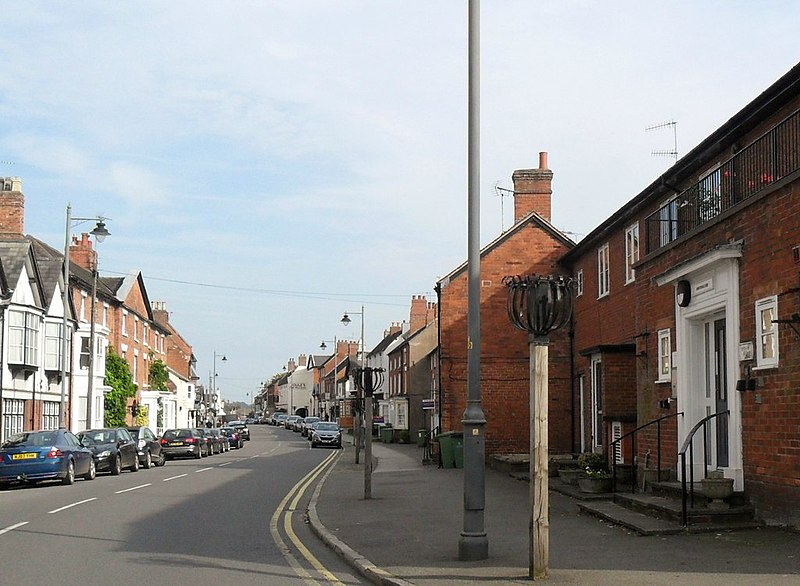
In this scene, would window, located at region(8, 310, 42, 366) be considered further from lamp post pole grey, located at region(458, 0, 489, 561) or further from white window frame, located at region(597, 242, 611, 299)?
lamp post pole grey, located at region(458, 0, 489, 561)

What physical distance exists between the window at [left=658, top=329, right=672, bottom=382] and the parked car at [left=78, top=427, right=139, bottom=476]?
2025cm

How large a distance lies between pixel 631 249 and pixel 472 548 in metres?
15.2

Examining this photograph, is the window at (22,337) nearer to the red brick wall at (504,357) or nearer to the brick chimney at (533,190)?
the red brick wall at (504,357)

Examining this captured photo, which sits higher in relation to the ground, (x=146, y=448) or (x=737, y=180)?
(x=737, y=180)

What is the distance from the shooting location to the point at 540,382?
10.0 meters

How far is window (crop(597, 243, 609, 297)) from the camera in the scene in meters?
27.9

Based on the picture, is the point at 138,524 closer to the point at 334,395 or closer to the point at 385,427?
the point at 385,427

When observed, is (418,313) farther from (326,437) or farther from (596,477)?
(596,477)

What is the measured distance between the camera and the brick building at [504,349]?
33094mm

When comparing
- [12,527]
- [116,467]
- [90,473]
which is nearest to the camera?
[12,527]

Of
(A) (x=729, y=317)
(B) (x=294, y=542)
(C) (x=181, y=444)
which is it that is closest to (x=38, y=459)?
(B) (x=294, y=542)

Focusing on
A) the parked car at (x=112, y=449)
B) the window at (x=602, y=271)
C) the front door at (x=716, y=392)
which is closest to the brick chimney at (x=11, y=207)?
the parked car at (x=112, y=449)

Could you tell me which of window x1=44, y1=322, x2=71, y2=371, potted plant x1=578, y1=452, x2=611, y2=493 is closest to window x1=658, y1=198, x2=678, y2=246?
potted plant x1=578, y1=452, x2=611, y2=493

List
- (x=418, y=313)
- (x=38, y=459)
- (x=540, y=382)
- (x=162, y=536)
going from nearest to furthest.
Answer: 1. (x=540, y=382)
2. (x=162, y=536)
3. (x=38, y=459)
4. (x=418, y=313)
